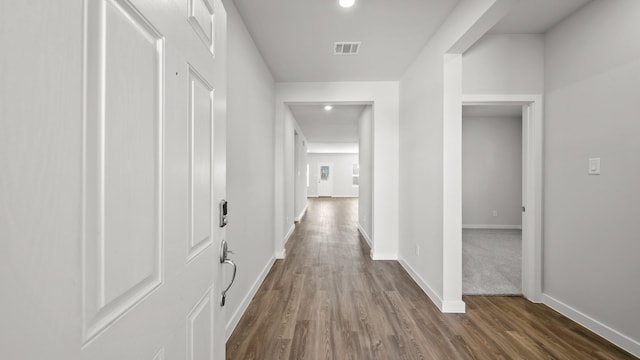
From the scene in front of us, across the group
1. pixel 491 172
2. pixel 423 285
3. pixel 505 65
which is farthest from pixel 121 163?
pixel 491 172

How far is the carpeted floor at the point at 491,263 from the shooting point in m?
2.76

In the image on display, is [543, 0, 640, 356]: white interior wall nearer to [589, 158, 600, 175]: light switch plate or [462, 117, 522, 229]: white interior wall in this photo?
[589, 158, 600, 175]: light switch plate

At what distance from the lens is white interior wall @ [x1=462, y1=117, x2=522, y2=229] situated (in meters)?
5.90

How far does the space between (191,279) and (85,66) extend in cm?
61

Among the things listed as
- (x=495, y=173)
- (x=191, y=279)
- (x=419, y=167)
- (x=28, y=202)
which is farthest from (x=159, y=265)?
(x=495, y=173)

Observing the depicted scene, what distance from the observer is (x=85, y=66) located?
41 centimetres

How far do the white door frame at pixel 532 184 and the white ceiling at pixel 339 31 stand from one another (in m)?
0.87

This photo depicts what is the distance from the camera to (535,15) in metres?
2.26

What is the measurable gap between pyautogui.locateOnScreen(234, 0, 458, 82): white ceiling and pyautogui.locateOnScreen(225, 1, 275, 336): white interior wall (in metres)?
0.19

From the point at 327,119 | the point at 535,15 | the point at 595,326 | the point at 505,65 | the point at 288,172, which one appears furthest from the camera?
the point at 327,119

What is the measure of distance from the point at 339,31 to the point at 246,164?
1553mm

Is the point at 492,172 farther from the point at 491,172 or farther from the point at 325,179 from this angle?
the point at 325,179

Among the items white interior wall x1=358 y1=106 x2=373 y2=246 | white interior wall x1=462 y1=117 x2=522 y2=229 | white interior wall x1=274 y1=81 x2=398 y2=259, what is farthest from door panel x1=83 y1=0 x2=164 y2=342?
white interior wall x1=462 y1=117 x2=522 y2=229

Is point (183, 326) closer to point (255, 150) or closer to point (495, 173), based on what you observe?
point (255, 150)
